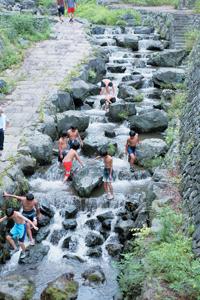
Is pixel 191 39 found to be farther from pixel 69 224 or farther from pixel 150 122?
pixel 69 224

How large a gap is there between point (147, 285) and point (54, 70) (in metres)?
15.3

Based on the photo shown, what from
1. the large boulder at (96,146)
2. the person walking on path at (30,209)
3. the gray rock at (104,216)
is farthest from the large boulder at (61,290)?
the large boulder at (96,146)

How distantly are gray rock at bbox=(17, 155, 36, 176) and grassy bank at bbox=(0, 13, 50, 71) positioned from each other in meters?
8.54

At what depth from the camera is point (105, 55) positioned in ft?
84.7

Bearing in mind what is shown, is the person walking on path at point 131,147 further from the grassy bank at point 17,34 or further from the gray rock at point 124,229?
the grassy bank at point 17,34

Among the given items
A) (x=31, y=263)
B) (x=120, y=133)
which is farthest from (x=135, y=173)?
(x=31, y=263)

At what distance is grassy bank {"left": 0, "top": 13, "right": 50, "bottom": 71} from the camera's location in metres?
22.9

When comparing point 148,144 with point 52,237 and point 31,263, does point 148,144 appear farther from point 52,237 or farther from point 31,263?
point 31,263

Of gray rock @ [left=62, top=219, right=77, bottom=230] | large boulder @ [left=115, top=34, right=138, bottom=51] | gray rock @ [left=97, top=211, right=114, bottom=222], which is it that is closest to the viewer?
gray rock @ [left=62, top=219, right=77, bottom=230]

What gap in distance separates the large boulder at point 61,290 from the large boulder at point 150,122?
8538 millimetres

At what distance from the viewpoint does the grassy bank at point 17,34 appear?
22.9 metres

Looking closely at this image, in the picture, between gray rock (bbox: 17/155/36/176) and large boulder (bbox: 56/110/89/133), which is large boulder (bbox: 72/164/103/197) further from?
large boulder (bbox: 56/110/89/133)

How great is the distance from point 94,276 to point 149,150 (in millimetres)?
5766

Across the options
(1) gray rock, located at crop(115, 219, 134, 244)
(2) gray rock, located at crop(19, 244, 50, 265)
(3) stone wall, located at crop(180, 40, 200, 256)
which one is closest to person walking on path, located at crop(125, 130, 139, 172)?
(3) stone wall, located at crop(180, 40, 200, 256)
